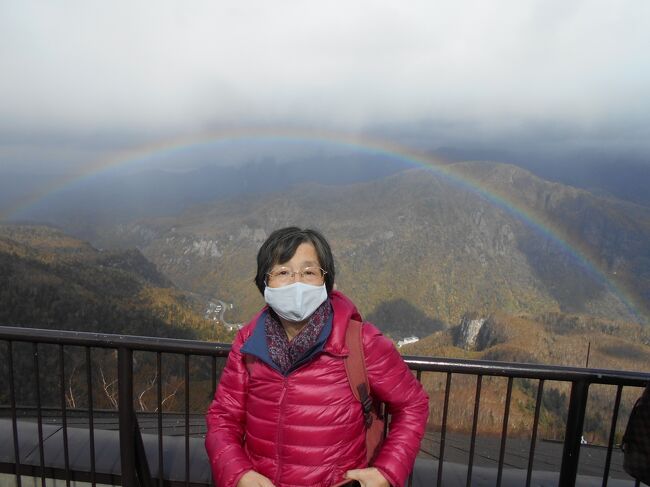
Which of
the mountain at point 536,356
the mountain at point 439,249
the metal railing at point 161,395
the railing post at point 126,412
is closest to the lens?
the metal railing at point 161,395

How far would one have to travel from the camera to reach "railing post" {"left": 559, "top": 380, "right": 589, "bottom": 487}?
274 centimetres

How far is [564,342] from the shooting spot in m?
70.4

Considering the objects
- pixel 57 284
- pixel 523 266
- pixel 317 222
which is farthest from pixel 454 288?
pixel 57 284

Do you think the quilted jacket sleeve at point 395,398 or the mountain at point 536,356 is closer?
the quilted jacket sleeve at point 395,398

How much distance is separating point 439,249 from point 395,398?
15538 centimetres

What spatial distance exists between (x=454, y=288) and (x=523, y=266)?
3563 centimetres

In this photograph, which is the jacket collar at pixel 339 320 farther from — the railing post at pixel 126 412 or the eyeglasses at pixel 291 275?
the railing post at pixel 126 412

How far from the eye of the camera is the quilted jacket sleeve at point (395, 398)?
6.85 ft

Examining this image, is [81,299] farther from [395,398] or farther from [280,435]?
[395,398]

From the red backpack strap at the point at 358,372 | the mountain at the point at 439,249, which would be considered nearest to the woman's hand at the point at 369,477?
the red backpack strap at the point at 358,372

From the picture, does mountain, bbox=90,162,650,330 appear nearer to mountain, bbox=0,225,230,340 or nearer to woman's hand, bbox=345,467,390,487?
mountain, bbox=0,225,230,340

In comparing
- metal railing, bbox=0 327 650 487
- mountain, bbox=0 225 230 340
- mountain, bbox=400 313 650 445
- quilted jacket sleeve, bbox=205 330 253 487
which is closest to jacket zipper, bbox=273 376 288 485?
quilted jacket sleeve, bbox=205 330 253 487

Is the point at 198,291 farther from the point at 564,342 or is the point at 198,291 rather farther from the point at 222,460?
the point at 222,460

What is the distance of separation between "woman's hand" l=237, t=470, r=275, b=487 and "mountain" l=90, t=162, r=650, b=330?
337 ft
